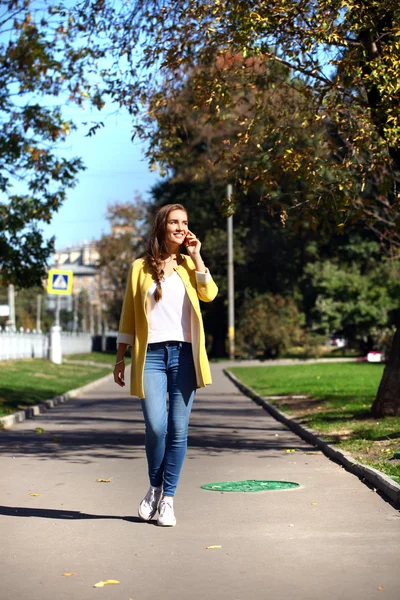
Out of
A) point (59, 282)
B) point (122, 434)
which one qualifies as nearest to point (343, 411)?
point (122, 434)

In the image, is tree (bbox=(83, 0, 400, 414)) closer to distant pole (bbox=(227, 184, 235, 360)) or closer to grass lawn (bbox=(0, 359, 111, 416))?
grass lawn (bbox=(0, 359, 111, 416))

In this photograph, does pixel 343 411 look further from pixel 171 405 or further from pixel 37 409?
pixel 171 405

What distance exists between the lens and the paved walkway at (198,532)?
5.55 m

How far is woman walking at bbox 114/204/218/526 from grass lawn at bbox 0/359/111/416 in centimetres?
1073

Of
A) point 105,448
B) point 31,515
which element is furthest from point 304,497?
point 105,448

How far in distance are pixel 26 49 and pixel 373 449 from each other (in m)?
10.1

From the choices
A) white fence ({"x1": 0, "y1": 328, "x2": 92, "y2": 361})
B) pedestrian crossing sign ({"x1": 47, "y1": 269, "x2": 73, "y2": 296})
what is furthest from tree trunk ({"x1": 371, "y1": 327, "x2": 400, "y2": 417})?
white fence ({"x1": 0, "y1": 328, "x2": 92, "y2": 361})

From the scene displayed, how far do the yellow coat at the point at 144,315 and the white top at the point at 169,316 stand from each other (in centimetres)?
4

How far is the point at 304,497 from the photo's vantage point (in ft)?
29.0

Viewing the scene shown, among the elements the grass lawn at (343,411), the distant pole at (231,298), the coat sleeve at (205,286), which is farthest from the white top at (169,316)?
the distant pole at (231,298)

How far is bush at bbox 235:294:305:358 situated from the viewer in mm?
54156

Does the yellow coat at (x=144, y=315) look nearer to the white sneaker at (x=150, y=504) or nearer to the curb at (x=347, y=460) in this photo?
the white sneaker at (x=150, y=504)

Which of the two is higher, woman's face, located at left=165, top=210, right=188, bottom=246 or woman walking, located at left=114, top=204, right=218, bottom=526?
woman's face, located at left=165, top=210, right=188, bottom=246

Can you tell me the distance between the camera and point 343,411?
55.9 ft
